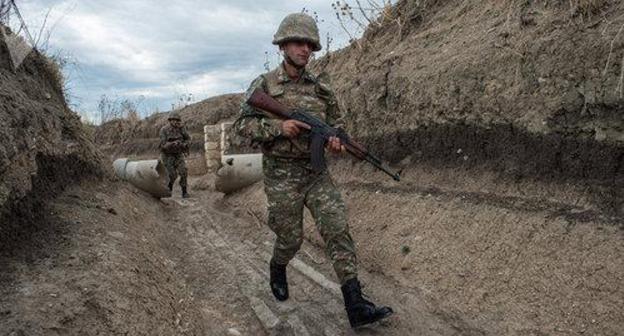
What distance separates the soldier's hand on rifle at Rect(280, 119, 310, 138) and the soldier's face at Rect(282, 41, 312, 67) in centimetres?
47

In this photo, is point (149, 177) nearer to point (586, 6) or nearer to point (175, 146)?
point (175, 146)

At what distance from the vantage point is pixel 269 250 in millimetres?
5598

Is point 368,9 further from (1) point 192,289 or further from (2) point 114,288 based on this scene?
(2) point 114,288

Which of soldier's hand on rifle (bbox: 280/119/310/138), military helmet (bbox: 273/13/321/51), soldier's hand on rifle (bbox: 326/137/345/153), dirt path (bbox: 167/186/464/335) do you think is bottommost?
dirt path (bbox: 167/186/464/335)

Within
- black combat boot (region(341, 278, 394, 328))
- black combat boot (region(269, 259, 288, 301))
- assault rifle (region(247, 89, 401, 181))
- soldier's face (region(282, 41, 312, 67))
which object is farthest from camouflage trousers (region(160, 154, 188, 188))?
black combat boot (region(341, 278, 394, 328))

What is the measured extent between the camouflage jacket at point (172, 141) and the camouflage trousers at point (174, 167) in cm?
13

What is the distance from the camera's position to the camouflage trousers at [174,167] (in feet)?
35.4

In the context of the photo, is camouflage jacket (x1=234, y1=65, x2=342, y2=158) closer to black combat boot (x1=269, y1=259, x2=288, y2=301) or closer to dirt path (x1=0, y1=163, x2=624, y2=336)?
black combat boot (x1=269, y1=259, x2=288, y2=301)

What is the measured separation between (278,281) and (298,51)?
182cm

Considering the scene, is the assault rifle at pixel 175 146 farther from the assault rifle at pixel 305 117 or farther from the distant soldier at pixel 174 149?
the assault rifle at pixel 305 117

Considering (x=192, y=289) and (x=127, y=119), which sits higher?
(x=127, y=119)

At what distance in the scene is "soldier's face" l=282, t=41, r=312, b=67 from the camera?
376 cm

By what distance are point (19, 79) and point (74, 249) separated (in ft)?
9.33

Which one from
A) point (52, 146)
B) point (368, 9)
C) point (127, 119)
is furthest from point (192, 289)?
point (127, 119)
